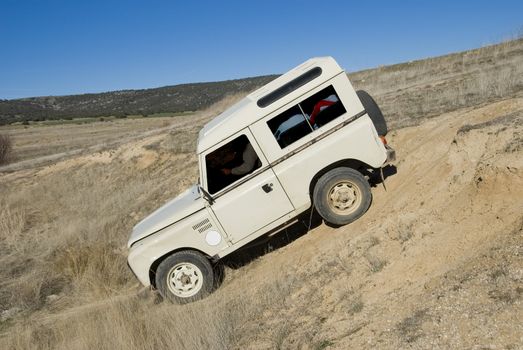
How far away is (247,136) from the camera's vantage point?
6.75m

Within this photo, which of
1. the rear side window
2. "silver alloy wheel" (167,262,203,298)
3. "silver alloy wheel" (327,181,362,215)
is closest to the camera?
the rear side window

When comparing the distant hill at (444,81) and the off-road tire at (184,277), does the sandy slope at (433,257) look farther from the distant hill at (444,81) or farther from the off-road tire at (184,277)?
the distant hill at (444,81)

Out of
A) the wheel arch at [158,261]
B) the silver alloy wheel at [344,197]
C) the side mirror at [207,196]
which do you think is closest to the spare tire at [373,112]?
the silver alloy wheel at [344,197]

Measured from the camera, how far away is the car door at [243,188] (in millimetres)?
6809

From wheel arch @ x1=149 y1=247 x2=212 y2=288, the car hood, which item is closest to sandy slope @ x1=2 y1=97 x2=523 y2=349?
wheel arch @ x1=149 y1=247 x2=212 y2=288

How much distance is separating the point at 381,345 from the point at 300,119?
3.64 metres

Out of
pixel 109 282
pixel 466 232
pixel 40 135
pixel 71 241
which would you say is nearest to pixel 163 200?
pixel 71 241

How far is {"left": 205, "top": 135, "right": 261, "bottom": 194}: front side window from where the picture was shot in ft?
22.4

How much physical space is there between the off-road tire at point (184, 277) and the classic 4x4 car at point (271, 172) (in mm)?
15

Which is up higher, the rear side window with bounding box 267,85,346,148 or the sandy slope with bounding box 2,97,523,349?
the rear side window with bounding box 267,85,346,148

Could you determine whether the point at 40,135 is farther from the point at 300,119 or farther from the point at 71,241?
the point at 300,119

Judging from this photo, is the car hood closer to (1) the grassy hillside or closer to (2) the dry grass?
(1) the grassy hillside

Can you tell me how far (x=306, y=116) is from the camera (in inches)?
270

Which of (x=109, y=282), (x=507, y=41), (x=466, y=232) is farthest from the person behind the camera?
(x=507, y=41)
